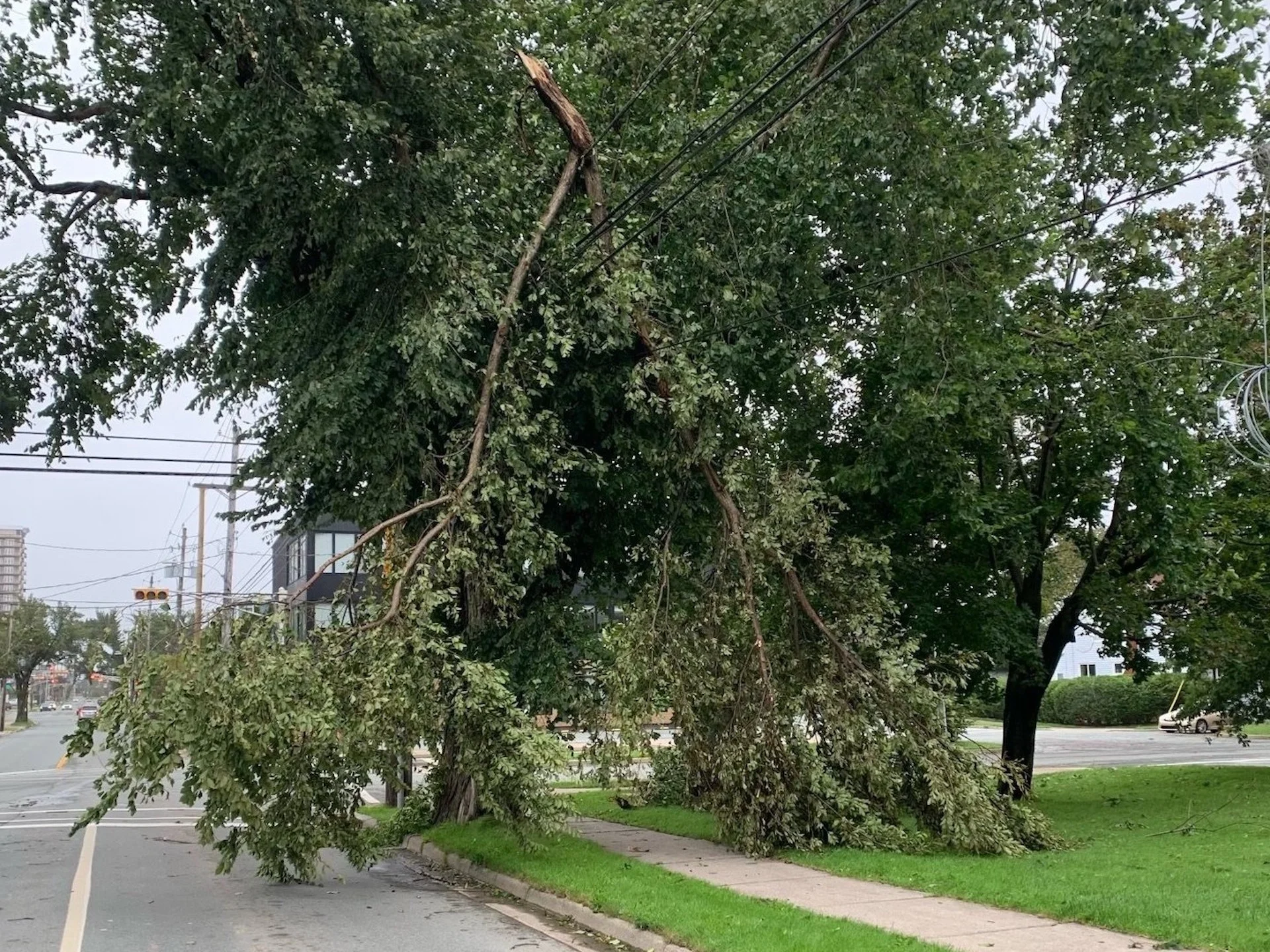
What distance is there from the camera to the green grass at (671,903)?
7.76 metres

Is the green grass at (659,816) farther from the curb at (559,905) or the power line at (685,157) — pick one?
the power line at (685,157)

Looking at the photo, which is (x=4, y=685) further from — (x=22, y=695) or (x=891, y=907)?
(x=891, y=907)

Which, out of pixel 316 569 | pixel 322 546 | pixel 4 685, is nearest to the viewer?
pixel 316 569

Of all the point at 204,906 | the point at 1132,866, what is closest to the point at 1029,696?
the point at 1132,866

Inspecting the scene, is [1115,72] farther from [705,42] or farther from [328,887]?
[328,887]

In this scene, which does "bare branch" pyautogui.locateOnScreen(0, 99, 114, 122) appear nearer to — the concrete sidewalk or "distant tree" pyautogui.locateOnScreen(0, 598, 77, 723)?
the concrete sidewalk

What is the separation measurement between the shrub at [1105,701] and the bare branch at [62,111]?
40.5 metres

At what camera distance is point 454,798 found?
52.1 ft

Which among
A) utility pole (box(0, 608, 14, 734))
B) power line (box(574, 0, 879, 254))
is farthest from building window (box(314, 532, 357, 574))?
utility pole (box(0, 608, 14, 734))

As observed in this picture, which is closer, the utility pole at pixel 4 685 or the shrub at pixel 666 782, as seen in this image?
the shrub at pixel 666 782

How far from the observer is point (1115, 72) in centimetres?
1138

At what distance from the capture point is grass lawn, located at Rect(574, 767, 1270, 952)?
8234mm

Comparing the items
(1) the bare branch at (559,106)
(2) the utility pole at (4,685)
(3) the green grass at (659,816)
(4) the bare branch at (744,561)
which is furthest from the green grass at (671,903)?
(2) the utility pole at (4,685)

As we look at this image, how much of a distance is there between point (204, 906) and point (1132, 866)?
8417mm
